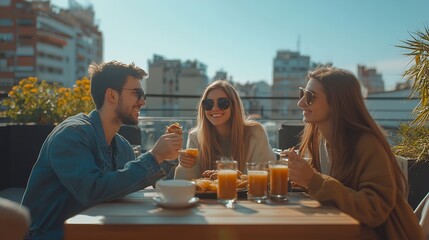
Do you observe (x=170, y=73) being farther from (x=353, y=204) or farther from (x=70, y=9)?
(x=353, y=204)

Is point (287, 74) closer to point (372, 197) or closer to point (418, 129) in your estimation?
point (418, 129)

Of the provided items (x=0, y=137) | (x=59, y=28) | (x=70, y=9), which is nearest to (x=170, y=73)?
(x=59, y=28)

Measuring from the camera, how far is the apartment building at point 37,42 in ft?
254

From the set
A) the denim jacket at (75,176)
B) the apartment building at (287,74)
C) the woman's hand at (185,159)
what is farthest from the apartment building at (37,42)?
the denim jacket at (75,176)

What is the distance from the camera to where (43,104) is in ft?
16.5

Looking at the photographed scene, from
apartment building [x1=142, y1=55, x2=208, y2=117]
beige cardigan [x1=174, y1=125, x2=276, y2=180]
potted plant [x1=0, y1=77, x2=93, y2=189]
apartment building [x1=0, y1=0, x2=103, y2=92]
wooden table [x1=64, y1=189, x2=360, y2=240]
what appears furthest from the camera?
apartment building [x1=142, y1=55, x2=208, y2=117]

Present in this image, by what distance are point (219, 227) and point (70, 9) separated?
104069mm

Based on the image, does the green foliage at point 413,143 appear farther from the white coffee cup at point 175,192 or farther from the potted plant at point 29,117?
the potted plant at point 29,117

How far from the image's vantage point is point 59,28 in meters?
85.2

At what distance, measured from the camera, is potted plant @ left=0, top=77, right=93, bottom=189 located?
15.3 feet

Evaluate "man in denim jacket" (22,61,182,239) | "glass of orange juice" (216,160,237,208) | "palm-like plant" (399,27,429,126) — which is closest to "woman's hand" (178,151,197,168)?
"man in denim jacket" (22,61,182,239)

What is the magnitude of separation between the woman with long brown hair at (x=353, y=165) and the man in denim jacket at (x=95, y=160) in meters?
0.56

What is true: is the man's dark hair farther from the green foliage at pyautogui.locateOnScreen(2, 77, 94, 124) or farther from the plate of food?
the green foliage at pyautogui.locateOnScreen(2, 77, 94, 124)

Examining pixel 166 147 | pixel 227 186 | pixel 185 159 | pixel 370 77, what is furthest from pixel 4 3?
pixel 227 186
